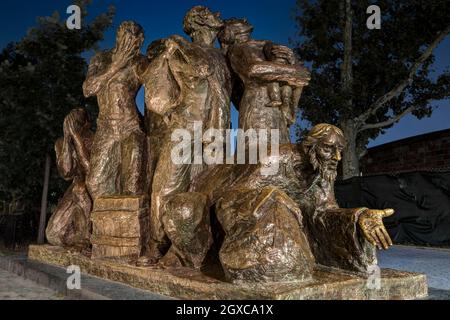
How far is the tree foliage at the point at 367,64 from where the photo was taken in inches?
537

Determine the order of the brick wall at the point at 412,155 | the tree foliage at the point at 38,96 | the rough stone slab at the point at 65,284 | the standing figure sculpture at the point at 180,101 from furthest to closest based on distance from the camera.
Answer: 1. the brick wall at the point at 412,155
2. the tree foliage at the point at 38,96
3. the standing figure sculpture at the point at 180,101
4. the rough stone slab at the point at 65,284

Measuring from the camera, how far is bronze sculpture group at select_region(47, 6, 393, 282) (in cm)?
317

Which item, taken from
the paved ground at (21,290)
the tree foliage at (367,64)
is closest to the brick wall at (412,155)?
the tree foliage at (367,64)

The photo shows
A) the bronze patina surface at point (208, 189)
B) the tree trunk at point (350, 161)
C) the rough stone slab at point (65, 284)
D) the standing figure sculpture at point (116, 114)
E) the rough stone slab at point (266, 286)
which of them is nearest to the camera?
the rough stone slab at point (266, 286)

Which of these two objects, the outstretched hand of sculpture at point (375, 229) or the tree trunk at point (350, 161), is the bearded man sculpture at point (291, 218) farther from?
the tree trunk at point (350, 161)

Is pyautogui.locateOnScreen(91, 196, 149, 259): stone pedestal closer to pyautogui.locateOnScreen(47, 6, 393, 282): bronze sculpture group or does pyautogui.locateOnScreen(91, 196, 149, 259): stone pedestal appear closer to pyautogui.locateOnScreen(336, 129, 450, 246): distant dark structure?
pyautogui.locateOnScreen(47, 6, 393, 282): bronze sculpture group

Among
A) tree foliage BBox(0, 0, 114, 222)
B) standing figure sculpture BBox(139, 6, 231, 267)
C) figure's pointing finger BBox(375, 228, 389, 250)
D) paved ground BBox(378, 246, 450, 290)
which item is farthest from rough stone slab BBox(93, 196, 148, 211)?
tree foliage BBox(0, 0, 114, 222)

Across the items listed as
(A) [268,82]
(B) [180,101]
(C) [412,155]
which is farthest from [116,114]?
(C) [412,155]

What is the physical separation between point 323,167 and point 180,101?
149 cm

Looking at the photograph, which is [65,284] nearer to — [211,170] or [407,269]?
[211,170]

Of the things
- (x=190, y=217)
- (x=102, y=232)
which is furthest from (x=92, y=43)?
(x=190, y=217)

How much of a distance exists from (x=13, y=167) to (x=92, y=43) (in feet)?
10.5

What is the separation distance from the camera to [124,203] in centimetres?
438

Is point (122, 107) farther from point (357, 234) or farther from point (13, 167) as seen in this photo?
point (13, 167)
